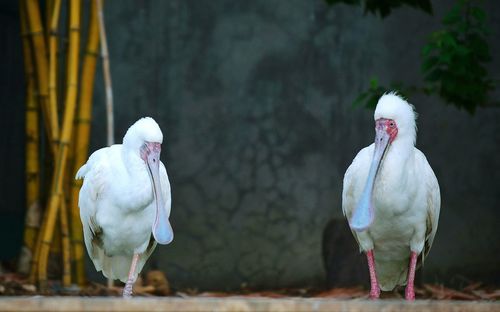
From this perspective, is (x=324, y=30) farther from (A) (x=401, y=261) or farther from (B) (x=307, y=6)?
(A) (x=401, y=261)

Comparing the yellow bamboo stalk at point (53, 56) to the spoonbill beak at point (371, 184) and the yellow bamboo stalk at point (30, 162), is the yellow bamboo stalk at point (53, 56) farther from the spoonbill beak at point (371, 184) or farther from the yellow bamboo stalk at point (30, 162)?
the spoonbill beak at point (371, 184)

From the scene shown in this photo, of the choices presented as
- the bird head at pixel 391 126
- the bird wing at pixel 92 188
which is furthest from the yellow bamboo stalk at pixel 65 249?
the bird head at pixel 391 126

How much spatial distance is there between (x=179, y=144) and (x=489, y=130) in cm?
206

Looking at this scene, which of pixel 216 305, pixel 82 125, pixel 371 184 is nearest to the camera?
pixel 216 305

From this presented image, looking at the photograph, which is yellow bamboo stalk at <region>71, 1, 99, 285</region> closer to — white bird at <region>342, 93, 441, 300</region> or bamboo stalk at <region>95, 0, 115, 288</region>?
bamboo stalk at <region>95, 0, 115, 288</region>

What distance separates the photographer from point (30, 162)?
646 centimetres

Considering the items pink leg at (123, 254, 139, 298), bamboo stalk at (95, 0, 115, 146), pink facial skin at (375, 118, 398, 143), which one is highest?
bamboo stalk at (95, 0, 115, 146)

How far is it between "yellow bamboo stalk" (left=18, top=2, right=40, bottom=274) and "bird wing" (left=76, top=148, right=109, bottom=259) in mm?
987

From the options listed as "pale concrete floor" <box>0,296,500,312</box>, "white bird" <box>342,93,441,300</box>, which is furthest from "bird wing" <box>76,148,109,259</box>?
"pale concrete floor" <box>0,296,500,312</box>

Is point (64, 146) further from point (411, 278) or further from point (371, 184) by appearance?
point (411, 278)

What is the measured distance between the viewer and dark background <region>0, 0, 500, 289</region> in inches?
278

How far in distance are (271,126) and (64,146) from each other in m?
1.61

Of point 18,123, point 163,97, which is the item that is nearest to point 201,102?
point 163,97

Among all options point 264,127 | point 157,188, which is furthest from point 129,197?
point 264,127
